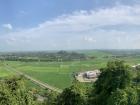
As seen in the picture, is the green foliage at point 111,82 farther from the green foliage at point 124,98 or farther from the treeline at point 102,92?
the green foliage at point 124,98

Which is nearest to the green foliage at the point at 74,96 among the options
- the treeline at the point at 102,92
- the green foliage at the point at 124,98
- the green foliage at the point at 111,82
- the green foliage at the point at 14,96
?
the treeline at the point at 102,92

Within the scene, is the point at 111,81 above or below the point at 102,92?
above

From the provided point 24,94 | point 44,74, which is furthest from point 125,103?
point 44,74

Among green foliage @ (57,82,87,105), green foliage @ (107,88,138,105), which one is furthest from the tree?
green foliage @ (107,88,138,105)

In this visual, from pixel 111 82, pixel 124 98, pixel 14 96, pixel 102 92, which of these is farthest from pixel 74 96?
pixel 124 98

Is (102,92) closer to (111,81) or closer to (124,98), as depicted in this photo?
(111,81)

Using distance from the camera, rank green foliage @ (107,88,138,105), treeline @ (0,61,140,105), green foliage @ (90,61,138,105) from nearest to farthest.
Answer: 1. green foliage @ (107,88,138,105)
2. treeline @ (0,61,140,105)
3. green foliage @ (90,61,138,105)

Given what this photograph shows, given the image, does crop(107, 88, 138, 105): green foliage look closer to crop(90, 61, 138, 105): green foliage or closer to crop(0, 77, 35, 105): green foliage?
crop(90, 61, 138, 105): green foliage

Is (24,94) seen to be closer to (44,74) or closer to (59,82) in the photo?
(59,82)

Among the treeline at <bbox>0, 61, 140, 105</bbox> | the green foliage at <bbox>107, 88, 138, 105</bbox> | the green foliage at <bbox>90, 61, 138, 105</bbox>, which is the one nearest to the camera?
the green foliage at <bbox>107, 88, 138, 105</bbox>
